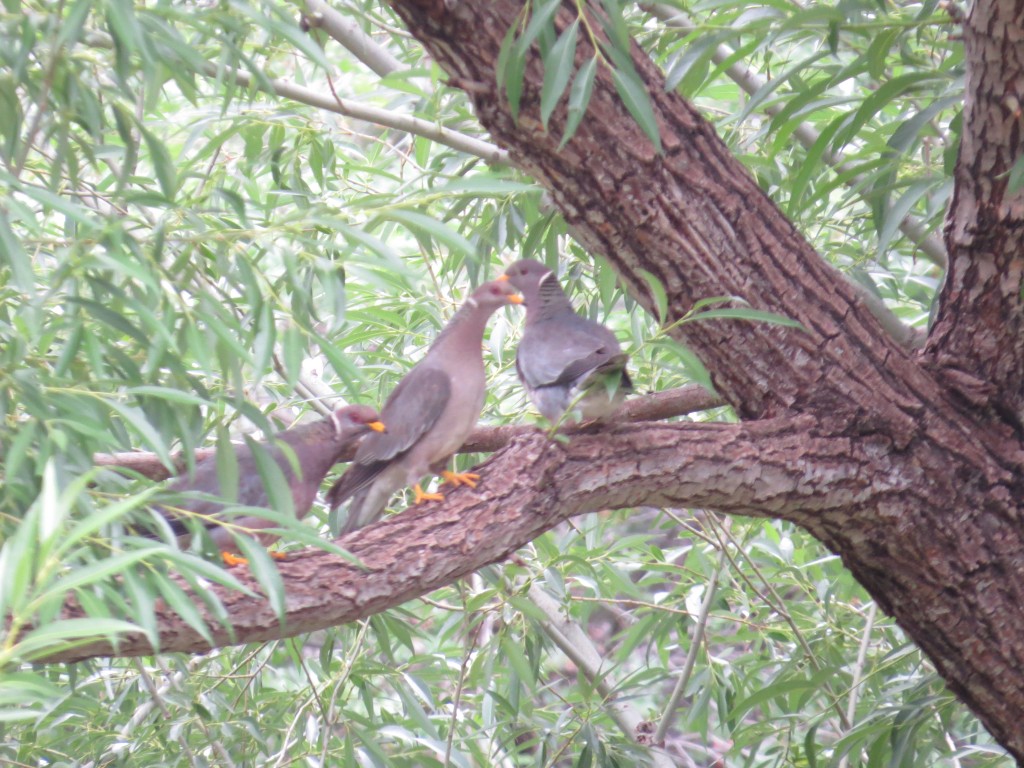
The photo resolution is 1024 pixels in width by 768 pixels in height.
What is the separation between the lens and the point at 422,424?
2.43 metres

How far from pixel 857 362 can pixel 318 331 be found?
3.93ft

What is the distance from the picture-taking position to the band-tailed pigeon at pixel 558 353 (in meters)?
2.03

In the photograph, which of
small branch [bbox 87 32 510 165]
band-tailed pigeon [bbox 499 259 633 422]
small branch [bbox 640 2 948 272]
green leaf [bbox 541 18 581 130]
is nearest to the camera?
green leaf [bbox 541 18 581 130]

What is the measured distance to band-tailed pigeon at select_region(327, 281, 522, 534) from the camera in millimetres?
2449

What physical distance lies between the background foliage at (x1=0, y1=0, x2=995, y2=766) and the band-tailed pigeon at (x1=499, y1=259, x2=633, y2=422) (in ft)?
0.30

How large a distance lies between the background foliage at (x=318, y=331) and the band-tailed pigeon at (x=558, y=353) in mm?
90

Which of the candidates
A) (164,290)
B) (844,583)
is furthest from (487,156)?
(844,583)

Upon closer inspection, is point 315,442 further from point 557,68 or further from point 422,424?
point 557,68

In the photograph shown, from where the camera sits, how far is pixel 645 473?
73.1 inches

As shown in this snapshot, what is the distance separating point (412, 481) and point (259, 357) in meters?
1.16

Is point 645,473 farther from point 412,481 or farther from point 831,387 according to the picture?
point 412,481

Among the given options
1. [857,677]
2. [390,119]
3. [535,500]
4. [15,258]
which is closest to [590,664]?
[857,677]

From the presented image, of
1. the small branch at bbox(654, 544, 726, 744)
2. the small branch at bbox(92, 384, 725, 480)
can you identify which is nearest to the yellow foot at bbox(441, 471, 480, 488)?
the small branch at bbox(92, 384, 725, 480)

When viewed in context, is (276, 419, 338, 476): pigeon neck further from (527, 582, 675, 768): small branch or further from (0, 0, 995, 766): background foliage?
(527, 582, 675, 768): small branch
